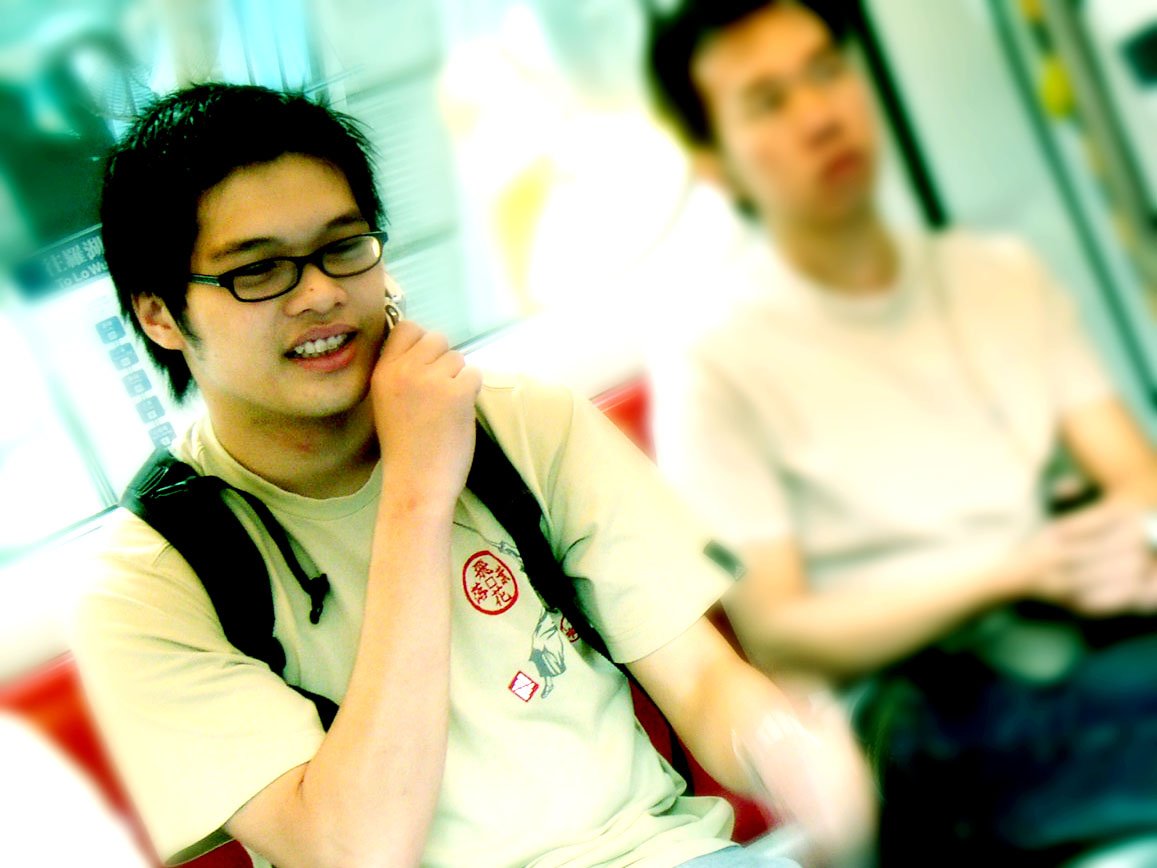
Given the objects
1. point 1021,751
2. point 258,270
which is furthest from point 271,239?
point 1021,751

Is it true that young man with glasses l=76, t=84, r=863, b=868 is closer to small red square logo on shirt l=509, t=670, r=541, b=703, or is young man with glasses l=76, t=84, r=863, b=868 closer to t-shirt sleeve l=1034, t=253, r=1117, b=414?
small red square logo on shirt l=509, t=670, r=541, b=703

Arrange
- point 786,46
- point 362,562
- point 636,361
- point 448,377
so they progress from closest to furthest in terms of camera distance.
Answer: point 786,46 < point 636,361 < point 448,377 < point 362,562

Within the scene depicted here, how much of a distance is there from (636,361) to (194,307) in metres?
0.38

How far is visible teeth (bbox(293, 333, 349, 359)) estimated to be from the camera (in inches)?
32.2

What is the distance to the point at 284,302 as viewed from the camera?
799mm

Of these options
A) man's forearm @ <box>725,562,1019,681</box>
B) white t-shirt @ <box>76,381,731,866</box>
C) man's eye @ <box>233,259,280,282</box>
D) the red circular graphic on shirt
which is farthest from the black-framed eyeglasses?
man's forearm @ <box>725,562,1019,681</box>

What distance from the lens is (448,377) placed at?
2.71 ft

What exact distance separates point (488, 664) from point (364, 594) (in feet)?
0.42

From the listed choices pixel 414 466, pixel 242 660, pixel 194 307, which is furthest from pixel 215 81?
pixel 242 660

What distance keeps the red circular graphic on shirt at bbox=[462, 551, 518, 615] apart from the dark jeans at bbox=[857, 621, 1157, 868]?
1.24 feet

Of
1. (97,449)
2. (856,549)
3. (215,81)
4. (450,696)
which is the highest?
(215,81)

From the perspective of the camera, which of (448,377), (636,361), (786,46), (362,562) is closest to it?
(786,46)

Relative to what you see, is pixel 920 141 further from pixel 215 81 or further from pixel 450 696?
pixel 450 696

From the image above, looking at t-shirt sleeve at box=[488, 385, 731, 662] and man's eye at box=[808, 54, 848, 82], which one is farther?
t-shirt sleeve at box=[488, 385, 731, 662]
